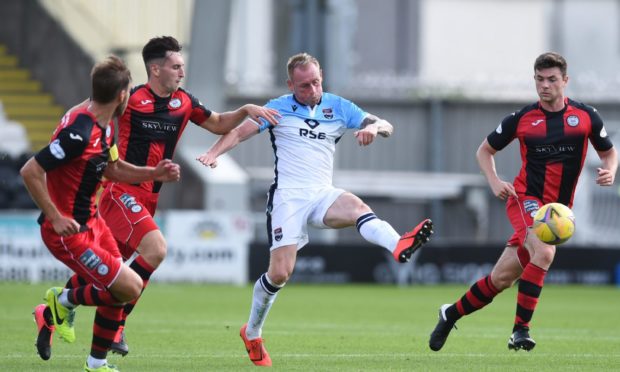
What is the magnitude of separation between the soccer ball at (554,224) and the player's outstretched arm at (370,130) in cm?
133

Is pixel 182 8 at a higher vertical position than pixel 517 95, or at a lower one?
higher

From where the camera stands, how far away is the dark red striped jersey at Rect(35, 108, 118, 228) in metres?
7.49

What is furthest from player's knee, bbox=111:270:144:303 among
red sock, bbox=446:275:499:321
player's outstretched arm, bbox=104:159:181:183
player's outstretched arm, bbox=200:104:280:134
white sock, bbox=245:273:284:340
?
red sock, bbox=446:275:499:321

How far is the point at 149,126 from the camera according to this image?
9.70 meters

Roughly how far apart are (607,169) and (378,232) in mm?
2147

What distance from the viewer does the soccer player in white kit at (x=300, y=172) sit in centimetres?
917

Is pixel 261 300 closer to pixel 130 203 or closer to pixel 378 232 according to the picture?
pixel 378 232

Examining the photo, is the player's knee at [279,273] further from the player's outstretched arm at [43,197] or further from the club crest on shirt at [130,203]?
the player's outstretched arm at [43,197]

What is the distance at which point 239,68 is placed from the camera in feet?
108

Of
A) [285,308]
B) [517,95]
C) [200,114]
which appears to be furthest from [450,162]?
[200,114]

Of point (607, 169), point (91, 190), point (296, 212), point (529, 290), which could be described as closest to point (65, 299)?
point (91, 190)

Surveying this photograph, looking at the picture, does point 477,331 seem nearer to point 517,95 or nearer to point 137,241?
point 137,241

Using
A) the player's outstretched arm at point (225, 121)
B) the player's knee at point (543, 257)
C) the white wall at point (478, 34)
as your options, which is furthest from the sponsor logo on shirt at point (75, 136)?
the white wall at point (478, 34)

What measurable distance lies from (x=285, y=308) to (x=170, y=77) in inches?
256
